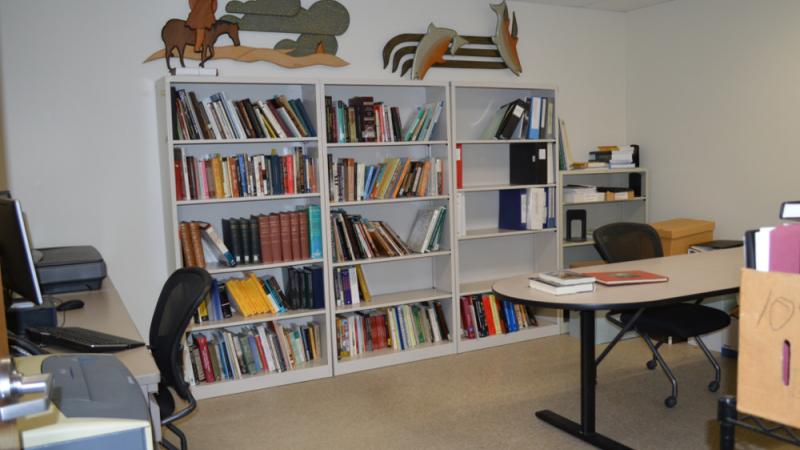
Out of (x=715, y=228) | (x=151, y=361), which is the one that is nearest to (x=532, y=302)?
(x=151, y=361)

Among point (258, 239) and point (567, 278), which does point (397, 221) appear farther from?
point (567, 278)

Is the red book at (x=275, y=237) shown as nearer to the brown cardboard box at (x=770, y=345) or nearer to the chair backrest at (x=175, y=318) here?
the chair backrest at (x=175, y=318)

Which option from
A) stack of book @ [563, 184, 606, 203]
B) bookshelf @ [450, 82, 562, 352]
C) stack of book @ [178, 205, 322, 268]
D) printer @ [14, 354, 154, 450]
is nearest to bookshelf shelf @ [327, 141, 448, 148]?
bookshelf @ [450, 82, 562, 352]

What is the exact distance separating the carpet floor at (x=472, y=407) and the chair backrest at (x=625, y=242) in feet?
2.49

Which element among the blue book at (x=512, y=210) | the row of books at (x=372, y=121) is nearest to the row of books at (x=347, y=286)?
the row of books at (x=372, y=121)

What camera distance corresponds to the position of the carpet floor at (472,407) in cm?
317

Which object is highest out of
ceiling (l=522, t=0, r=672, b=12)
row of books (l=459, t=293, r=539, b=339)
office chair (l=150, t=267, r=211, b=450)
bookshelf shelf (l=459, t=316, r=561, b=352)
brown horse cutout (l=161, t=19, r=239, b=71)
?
ceiling (l=522, t=0, r=672, b=12)

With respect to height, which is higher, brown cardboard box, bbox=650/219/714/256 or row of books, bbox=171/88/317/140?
row of books, bbox=171/88/317/140

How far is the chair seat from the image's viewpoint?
3297mm

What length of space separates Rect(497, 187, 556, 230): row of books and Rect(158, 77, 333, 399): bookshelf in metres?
1.51

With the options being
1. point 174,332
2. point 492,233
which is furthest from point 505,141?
point 174,332

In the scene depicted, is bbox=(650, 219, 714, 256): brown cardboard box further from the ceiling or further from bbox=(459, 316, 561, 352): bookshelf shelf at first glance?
the ceiling

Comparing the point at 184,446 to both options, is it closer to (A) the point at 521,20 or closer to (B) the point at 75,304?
(B) the point at 75,304

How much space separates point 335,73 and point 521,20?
1.55 m
